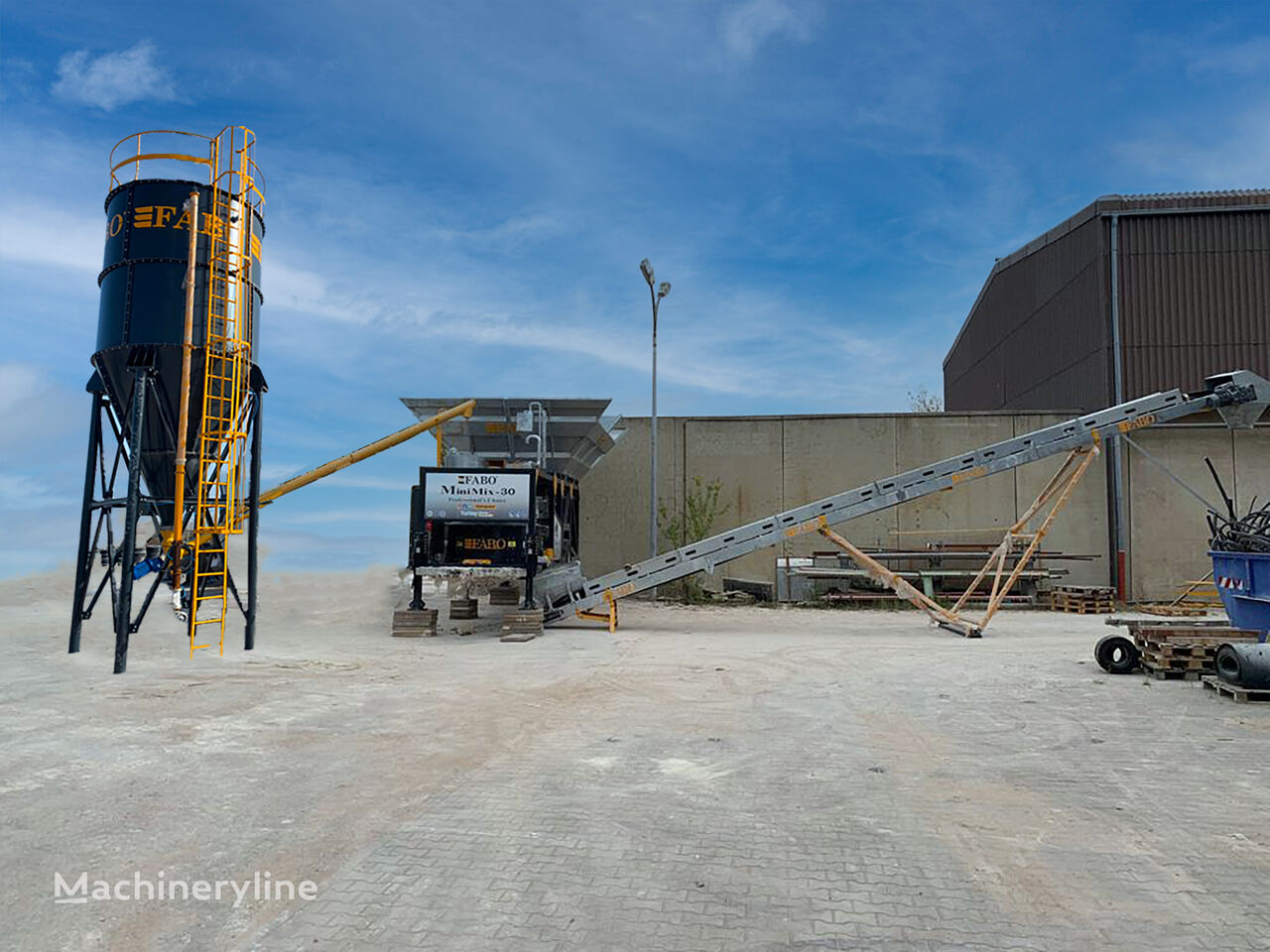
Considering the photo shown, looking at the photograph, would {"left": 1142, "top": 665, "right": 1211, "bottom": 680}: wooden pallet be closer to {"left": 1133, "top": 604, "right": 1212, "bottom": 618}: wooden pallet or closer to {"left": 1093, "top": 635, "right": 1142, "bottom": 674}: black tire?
{"left": 1093, "top": 635, "right": 1142, "bottom": 674}: black tire

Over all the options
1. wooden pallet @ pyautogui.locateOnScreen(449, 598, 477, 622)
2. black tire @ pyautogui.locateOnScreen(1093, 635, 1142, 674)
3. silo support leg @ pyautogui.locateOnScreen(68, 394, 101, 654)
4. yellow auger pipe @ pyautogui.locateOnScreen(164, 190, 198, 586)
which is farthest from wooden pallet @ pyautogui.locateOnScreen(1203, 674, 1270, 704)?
silo support leg @ pyautogui.locateOnScreen(68, 394, 101, 654)

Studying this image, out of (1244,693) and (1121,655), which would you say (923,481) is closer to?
(1121,655)

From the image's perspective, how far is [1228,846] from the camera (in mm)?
5062

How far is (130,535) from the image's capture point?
11.8 meters

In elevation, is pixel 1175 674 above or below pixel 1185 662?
below

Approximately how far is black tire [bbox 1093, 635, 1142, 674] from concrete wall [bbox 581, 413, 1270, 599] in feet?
44.4

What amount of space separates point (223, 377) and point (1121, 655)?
13471mm

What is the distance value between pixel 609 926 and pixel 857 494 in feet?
43.6

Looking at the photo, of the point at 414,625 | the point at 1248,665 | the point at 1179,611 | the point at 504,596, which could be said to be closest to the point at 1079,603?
the point at 1179,611

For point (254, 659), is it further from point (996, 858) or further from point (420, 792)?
point (996, 858)

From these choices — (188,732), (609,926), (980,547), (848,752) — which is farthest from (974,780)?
(980,547)
